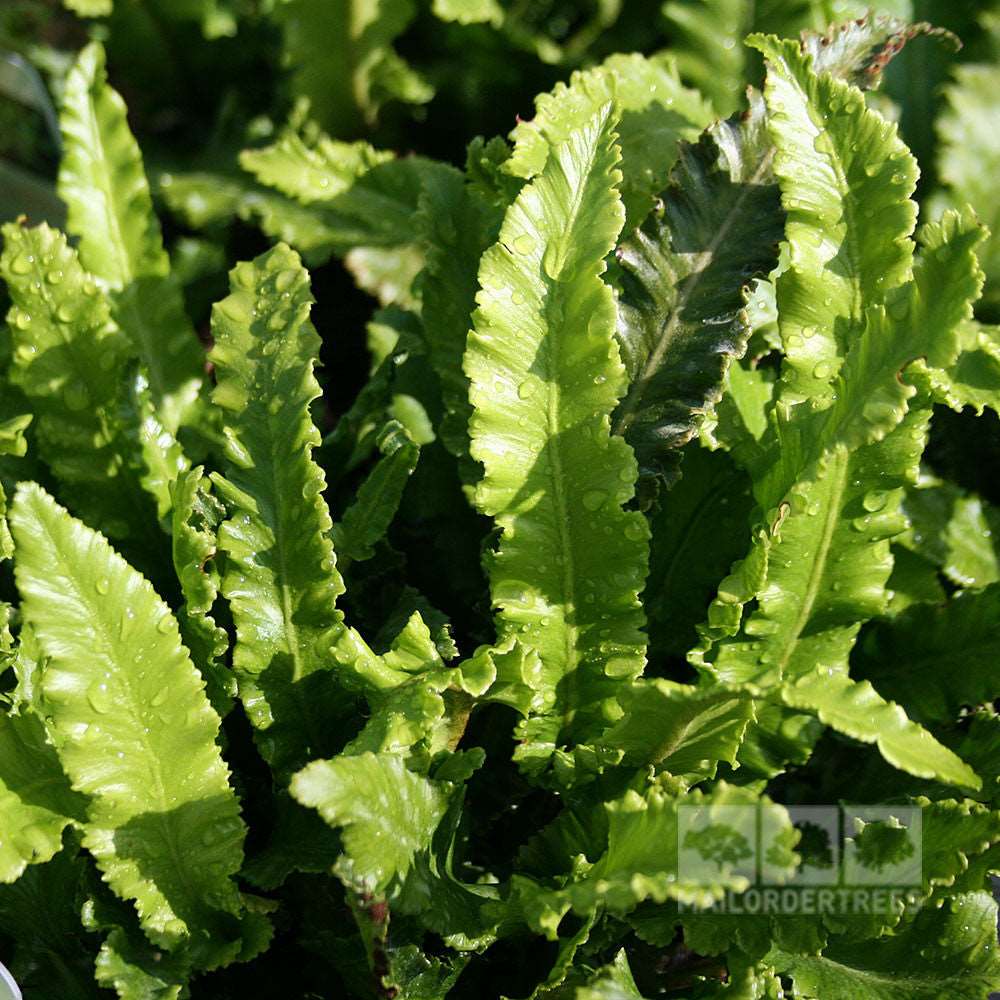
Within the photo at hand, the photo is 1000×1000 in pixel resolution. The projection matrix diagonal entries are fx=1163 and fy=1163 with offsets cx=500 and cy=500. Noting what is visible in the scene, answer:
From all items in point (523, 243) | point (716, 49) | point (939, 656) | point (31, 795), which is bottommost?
point (31, 795)

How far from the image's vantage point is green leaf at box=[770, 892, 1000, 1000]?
4.03ft

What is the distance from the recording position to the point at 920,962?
127 centimetres

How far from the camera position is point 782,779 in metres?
1.55

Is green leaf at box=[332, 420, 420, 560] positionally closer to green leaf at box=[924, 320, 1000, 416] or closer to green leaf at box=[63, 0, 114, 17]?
green leaf at box=[924, 320, 1000, 416]

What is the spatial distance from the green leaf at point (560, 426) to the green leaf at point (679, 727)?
93 mm

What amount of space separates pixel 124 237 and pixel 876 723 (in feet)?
4.05

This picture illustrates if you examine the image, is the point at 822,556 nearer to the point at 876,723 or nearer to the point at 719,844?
the point at 876,723

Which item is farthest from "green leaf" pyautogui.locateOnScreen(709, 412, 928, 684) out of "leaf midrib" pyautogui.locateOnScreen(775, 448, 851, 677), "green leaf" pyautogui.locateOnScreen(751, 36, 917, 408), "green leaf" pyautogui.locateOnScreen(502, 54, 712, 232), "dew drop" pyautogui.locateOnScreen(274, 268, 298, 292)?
"dew drop" pyautogui.locateOnScreen(274, 268, 298, 292)

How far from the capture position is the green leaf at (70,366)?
151 centimetres

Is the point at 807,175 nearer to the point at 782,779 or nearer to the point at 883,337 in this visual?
the point at 883,337

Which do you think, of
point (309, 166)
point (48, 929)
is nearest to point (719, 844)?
point (48, 929)

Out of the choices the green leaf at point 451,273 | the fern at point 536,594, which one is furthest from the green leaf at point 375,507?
the green leaf at point 451,273

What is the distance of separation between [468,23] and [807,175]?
1.15 meters

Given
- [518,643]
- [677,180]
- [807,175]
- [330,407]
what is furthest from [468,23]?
[518,643]
